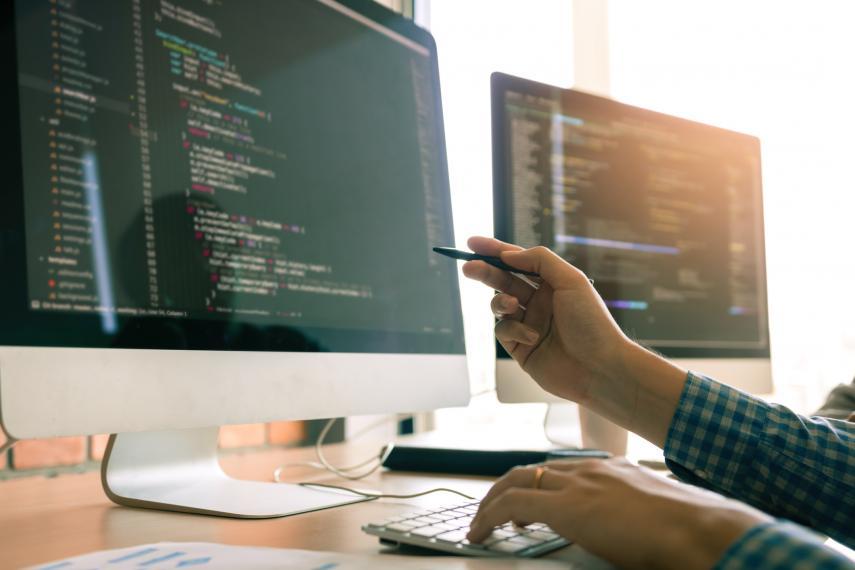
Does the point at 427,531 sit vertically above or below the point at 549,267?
below

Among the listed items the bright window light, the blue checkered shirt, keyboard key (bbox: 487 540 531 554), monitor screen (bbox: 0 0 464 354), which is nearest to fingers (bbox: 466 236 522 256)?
monitor screen (bbox: 0 0 464 354)

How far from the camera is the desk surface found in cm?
52

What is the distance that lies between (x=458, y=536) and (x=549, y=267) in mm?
358

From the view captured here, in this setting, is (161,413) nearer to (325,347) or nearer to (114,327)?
(114,327)

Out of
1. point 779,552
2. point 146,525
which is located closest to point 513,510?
point 779,552

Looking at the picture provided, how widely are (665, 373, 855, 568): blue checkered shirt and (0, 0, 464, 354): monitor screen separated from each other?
1.00ft

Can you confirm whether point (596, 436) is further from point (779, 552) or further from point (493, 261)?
point (779, 552)

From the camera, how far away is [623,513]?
1.42 feet

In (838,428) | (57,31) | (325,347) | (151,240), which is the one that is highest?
(57,31)

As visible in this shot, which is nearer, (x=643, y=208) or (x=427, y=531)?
(x=427, y=531)

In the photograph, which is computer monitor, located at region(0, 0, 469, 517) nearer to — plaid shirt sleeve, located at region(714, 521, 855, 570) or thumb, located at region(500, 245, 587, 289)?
thumb, located at region(500, 245, 587, 289)

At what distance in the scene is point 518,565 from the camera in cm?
43

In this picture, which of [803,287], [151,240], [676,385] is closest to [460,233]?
[803,287]

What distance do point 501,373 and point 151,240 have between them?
571mm
